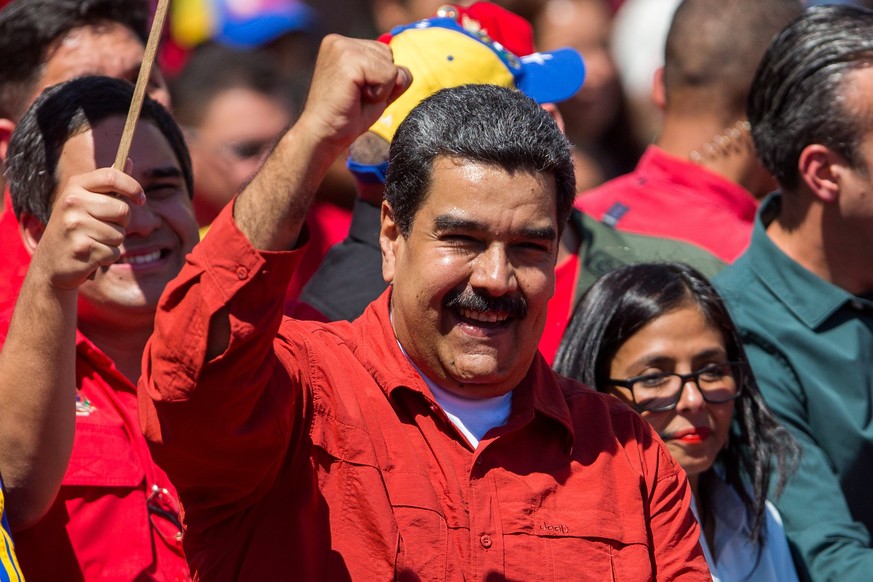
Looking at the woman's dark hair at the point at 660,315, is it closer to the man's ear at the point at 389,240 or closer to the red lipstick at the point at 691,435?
the red lipstick at the point at 691,435

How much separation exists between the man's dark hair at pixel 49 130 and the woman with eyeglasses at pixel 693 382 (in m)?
1.24

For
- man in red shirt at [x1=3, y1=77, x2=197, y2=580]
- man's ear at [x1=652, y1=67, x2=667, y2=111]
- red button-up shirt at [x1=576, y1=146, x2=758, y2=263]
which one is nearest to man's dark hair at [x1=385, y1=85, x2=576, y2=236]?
man in red shirt at [x1=3, y1=77, x2=197, y2=580]

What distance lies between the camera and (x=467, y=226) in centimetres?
247

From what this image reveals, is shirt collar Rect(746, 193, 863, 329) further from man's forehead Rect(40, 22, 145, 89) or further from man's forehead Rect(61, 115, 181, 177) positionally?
man's forehead Rect(40, 22, 145, 89)

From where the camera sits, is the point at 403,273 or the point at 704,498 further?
the point at 704,498

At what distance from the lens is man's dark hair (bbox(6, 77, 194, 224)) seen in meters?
3.17

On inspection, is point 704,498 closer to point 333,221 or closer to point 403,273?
point 403,273

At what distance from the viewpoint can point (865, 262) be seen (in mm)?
3955

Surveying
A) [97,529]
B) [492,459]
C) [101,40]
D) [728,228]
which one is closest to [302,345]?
[492,459]

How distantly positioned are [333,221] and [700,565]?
284cm

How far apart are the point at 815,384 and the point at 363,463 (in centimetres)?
173

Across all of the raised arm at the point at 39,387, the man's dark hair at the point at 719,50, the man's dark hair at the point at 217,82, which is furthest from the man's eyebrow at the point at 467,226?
the man's dark hair at the point at 217,82

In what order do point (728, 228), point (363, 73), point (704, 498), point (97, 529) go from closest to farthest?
1. point (363, 73)
2. point (97, 529)
3. point (704, 498)
4. point (728, 228)

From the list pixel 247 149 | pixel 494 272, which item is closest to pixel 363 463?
pixel 494 272
